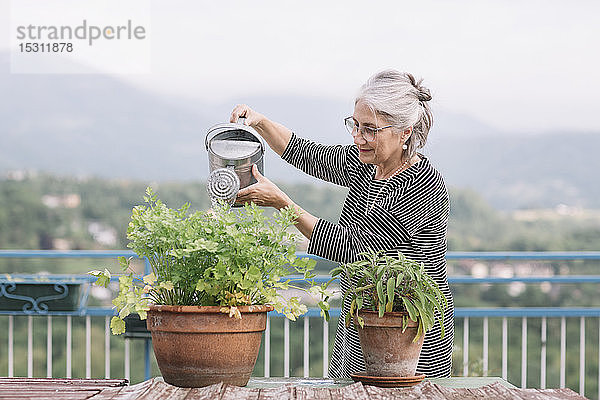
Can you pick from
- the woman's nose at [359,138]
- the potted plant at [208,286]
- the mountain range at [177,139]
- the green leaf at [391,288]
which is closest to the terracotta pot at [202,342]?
the potted plant at [208,286]

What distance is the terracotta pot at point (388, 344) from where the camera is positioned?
51.1 inches

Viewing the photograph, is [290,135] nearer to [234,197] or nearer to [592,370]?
[234,197]

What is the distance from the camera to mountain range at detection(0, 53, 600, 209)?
1702cm

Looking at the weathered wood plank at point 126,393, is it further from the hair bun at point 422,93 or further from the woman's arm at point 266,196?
the hair bun at point 422,93

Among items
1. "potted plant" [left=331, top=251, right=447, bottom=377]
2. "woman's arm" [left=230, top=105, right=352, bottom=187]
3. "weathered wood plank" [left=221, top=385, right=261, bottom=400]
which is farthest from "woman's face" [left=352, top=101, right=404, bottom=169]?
"weathered wood plank" [left=221, top=385, right=261, bottom=400]

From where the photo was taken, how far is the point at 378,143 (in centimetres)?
171

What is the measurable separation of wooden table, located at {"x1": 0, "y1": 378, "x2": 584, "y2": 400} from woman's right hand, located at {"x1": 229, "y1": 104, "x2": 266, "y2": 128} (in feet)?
2.19

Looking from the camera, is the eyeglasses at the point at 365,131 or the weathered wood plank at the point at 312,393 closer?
the weathered wood plank at the point at 312,393

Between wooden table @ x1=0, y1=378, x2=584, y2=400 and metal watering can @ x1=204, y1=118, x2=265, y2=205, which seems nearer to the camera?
wooden table @ x1=0, y1=378, x2=584, y2=400

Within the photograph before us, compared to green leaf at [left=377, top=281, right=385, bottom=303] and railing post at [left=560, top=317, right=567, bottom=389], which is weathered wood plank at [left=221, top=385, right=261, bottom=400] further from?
railing post at [left=560, top=317, right=567, bottom=389]

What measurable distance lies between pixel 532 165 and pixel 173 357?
17.6 m

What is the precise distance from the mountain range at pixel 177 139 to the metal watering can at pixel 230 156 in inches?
548

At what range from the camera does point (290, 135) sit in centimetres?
204

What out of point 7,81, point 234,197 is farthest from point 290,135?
point 7,81
